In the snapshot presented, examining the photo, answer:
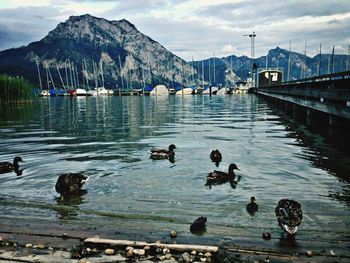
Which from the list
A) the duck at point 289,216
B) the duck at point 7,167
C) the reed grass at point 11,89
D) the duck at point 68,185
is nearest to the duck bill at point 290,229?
the duck at point 289,216

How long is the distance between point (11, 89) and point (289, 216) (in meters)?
69.4

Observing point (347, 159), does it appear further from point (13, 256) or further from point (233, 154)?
point (13, 256)

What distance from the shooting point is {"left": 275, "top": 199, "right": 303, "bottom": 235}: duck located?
7359mm

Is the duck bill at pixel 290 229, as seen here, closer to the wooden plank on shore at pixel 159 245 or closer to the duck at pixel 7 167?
the wooden plank on shore at pixel 159 245

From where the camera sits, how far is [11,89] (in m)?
67.1

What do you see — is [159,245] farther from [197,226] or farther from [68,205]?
[68,205]

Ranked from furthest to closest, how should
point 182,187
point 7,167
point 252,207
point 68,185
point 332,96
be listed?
point 332,96 < point 7,167 < point 182,187 < point 68,185 < point 252,207

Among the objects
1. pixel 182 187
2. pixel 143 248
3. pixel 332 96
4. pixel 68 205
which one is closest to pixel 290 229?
pixel 143 248

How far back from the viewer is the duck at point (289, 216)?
290 inches

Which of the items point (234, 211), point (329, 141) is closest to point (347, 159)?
point (329, 141)

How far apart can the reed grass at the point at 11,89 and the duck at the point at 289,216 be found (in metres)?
64.6

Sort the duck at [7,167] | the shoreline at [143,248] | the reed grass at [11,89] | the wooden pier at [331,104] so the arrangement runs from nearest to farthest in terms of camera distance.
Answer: the shoreline at [143,248] → the duck at [7,167] → the wooden pier at [331,104] → the reed grass at [11,89]

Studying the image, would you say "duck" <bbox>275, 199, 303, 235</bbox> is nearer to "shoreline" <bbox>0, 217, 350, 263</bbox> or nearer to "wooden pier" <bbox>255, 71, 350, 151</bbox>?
"shoreline" <bbox>0, 217, 350, 263</bbox>

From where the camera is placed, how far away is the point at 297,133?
24750mm
